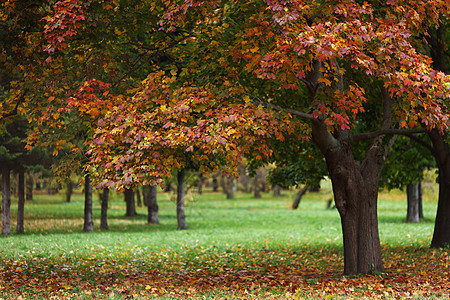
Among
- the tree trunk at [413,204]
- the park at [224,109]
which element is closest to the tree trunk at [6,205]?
the park at [224,109]

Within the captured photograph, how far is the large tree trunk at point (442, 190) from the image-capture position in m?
13.9

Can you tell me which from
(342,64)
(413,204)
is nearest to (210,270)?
(342,64)

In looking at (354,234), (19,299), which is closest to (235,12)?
(354,234)

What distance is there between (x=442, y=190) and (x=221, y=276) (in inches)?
286

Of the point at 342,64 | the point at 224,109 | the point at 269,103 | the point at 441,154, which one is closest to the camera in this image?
the point at 224,109

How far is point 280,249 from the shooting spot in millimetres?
17000

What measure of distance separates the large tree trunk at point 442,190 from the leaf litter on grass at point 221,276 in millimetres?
545

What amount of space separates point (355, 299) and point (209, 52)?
542cm

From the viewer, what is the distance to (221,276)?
11.0 meters

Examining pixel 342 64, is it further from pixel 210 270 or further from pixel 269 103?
pixel 210 270

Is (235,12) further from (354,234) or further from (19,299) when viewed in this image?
(19,299)

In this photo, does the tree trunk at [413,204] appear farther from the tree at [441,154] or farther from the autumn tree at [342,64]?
the autumn tree at [342,64]

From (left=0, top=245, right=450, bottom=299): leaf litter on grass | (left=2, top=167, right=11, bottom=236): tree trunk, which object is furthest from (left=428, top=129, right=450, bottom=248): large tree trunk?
(left=2, top=167, right=11, bottom=236): tree trunk

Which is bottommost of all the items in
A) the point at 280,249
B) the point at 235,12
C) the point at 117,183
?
the point at 280,249
